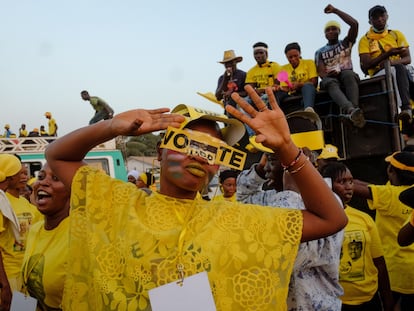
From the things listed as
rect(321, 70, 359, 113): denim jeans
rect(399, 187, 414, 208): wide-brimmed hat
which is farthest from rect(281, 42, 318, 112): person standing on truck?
rect(399, 187, 414, 208): wide-brimmed hat

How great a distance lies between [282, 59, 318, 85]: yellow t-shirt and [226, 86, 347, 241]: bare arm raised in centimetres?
539

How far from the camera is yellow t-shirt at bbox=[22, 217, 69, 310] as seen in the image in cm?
249

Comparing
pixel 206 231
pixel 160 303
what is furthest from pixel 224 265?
pixel 160 303

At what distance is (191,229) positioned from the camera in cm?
175

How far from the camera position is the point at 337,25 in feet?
22.1

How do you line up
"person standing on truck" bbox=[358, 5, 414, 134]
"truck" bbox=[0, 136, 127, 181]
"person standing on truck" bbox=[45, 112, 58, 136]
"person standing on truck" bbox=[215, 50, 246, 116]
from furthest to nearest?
"person standing on truck" bbox=[45, 112, 58, 136]
"truck" bbox=[0, 136, 127, 181]
"person standing on truck" bbox=[215, 50, 246, 116]
"person standing on truck" bbox=[358, 5, 414, 134]

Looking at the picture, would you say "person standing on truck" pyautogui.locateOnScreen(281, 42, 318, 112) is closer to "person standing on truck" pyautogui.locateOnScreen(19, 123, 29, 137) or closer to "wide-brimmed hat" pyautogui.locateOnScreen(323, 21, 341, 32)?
"wide-brimmed hat" pyautogui.locateOnScreen(323, 21, 341, 32)

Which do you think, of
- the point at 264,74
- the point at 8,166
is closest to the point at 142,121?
the point at 8,166

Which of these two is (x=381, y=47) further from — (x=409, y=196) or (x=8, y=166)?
(x=8, y=166)

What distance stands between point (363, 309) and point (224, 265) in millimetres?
2245

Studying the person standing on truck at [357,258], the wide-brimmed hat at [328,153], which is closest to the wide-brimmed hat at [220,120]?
the person standing on truck at [357,258]

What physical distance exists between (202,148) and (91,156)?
24.4 ft

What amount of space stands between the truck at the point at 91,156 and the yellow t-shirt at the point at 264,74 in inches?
120

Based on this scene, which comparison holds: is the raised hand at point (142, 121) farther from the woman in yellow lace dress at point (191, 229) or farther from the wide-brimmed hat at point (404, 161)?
the wide-brimmed hat at point (404, 161)
